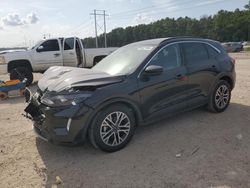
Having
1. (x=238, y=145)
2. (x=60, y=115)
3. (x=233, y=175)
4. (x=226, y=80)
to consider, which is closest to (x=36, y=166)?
(x=60, y=115)

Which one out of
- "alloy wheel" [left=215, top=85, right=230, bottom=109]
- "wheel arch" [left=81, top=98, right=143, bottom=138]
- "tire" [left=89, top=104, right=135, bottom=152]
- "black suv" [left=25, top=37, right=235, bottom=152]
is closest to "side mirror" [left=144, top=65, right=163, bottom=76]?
"black suv" [left=25, top=37, right=235, bottom=152]

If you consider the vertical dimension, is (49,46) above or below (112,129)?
above

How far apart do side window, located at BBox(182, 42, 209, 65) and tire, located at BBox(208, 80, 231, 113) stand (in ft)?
2.27

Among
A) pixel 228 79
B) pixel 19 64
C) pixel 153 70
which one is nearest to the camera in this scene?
pixel 153 70

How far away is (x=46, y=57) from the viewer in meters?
12.6

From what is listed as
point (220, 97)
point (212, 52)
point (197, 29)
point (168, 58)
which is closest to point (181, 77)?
point (168, 58)

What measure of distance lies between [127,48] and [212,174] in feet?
9.74

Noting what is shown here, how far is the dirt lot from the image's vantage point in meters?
3.68

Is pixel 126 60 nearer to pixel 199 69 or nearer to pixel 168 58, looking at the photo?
pixel 168 58

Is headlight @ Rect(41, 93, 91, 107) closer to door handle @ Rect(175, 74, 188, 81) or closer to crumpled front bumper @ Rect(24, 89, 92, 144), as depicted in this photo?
crumpled front bumper @ Rect(24, 89, 92, 144)

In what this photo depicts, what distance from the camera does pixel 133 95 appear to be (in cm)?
454

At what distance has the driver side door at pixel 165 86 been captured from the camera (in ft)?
15.5

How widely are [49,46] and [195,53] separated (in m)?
8.78

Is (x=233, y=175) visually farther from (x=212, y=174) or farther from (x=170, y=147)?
(x=170, y=147)
